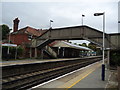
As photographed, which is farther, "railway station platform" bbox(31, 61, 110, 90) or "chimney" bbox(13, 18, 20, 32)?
"chimney" bbox(13, 18, 20, 32)

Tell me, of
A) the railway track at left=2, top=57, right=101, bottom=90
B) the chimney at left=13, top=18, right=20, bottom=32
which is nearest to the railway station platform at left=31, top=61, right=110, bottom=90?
the railway track at left=2, top=57, right=101, bottom=90

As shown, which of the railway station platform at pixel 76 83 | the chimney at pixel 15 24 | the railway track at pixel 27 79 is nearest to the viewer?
the railway station platform at pixel 76 83

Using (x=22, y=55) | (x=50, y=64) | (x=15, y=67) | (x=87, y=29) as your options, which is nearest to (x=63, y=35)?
(x=87, y=29)

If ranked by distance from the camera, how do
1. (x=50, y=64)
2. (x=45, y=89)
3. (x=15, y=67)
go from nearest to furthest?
(x=45, y=89) < (x=15, y=67) < (x=50, y=64)

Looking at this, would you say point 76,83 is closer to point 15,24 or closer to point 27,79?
point 27,79

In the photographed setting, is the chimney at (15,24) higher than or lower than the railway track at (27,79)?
higher

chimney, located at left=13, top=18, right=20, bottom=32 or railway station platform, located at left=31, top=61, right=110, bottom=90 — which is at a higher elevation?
chimney, located at left=13, top=18, right=20, bottom=32

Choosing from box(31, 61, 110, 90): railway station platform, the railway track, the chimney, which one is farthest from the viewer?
the chimney

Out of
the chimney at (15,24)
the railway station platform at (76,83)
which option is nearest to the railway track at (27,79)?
the railway station platform at (76,83)

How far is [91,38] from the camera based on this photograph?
65.5 feet

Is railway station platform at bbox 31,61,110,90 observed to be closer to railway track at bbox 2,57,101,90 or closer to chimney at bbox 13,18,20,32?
railway track at bbox 2,57,101,90

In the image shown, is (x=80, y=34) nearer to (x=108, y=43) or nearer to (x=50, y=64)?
(x=108, y=43)

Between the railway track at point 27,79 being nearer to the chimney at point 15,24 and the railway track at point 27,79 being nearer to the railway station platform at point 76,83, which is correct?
the railway station platform at point 76,83

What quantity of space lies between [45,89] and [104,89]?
Answer: 3.19 meters
